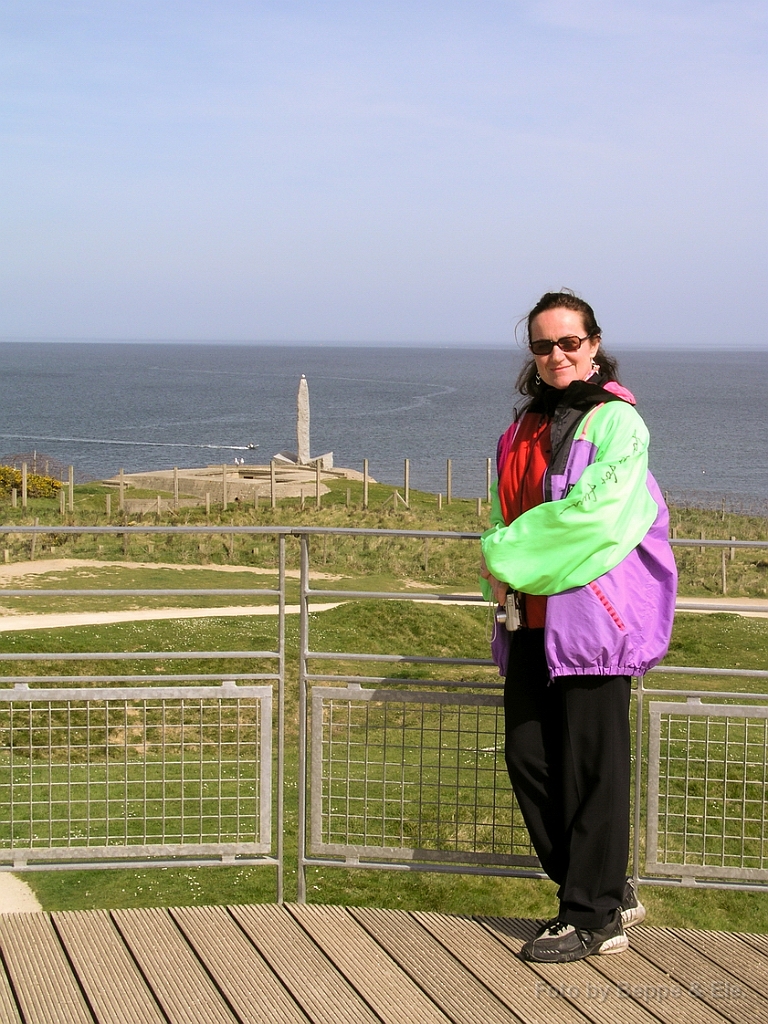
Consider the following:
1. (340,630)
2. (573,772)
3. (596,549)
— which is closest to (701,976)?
(573,772)

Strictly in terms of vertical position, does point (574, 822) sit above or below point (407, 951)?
above

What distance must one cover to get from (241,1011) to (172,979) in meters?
0.30

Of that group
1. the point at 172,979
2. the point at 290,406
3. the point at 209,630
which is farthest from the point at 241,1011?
the point at 290,406

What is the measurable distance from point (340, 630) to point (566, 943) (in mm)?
12632

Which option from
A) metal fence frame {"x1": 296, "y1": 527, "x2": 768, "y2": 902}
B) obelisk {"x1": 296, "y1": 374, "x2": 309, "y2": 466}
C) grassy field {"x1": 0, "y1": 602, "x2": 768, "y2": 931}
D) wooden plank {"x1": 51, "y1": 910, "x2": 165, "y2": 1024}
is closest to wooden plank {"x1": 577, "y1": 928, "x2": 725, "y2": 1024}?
metal fence frame {"x1": 296, "y1": 527, "x2": 768, "y2": 902}

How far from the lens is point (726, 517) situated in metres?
38.2

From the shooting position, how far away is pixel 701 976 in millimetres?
3760

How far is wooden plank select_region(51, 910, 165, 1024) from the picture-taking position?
3438 millimetres

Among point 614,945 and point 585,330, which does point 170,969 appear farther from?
point 585,330

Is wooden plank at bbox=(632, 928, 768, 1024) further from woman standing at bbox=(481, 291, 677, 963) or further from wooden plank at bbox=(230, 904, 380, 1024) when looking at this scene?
wooden plank at bbox=(230, 904, 380, 1024)

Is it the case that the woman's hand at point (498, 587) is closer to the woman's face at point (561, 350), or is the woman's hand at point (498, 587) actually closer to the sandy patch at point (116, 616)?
the woman's face at point (561, 350)

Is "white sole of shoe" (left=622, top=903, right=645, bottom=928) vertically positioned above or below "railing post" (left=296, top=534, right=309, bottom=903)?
below

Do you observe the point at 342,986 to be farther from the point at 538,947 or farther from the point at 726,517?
the point at 726,517

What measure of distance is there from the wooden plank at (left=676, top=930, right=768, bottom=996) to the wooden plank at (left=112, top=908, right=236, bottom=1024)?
1.60 m
